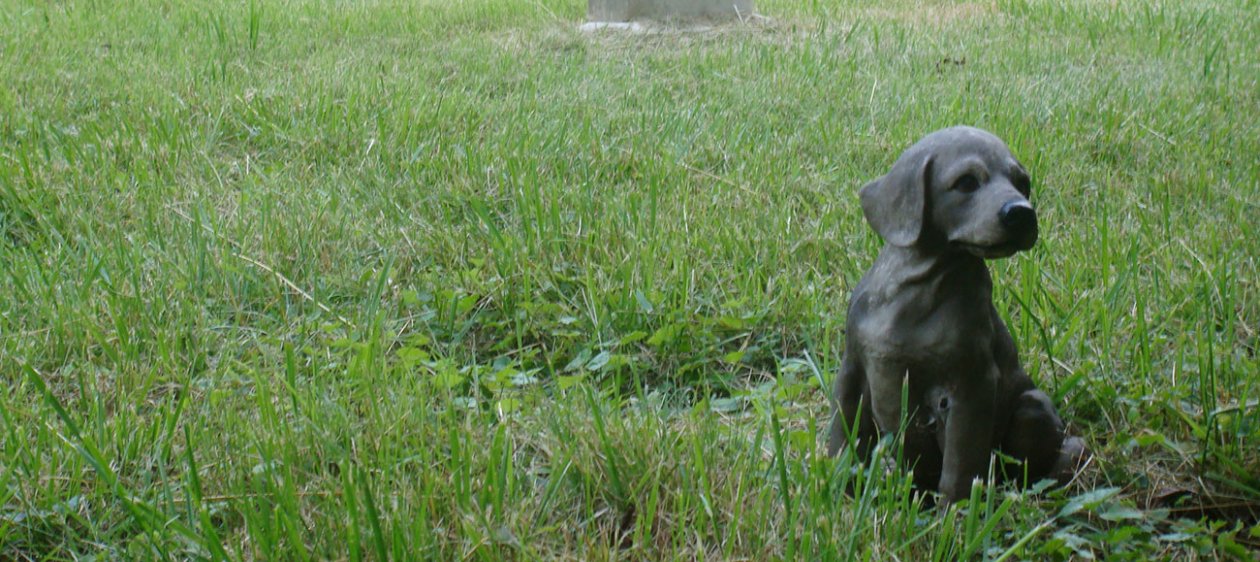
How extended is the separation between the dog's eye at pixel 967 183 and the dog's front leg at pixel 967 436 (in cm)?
34

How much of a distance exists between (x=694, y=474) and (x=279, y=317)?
4.99ft

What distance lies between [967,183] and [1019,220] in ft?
0.52

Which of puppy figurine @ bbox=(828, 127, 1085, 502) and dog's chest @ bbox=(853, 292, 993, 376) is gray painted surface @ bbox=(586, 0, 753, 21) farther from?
dog's chest @ bbox=(853, 292, 993, 376)

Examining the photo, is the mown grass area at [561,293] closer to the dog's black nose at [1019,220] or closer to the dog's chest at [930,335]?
the dog's chest at [930,335]

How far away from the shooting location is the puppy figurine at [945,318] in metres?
2.06

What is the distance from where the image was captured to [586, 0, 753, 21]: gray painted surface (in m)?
7.41

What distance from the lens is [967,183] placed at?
2.06m

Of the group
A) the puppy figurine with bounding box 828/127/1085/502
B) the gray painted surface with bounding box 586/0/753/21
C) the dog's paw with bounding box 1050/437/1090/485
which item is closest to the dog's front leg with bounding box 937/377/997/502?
the puppy figurine with bounding box 828/127/1085/502

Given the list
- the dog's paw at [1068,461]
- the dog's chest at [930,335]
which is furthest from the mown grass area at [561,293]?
the dog's chest at [930,335]

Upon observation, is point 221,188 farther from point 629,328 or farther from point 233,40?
point 233,40

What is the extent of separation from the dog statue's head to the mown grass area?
457mm

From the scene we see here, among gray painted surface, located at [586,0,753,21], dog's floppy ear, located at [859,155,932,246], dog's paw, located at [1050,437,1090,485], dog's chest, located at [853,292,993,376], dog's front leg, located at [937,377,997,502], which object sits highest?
dog's floppy ear, located at [859,155,932,246]

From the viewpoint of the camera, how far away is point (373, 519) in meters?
2.03

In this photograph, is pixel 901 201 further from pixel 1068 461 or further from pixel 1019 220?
pixel 1068 461
